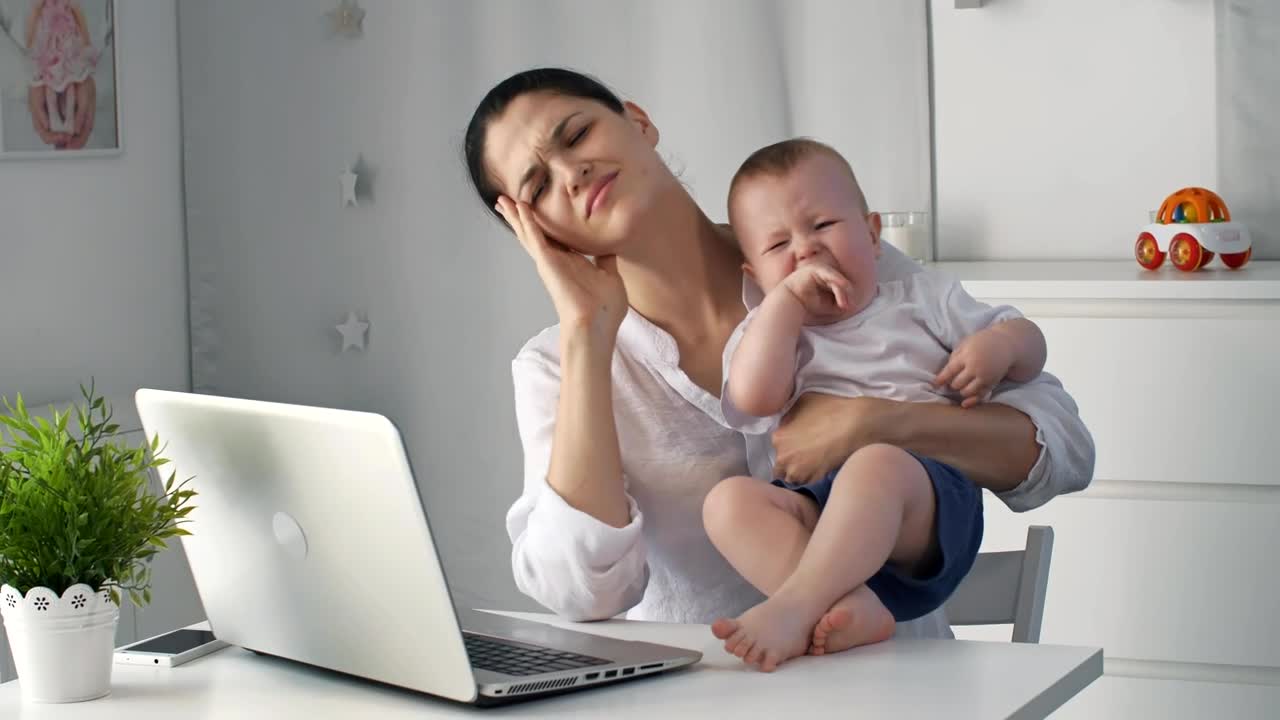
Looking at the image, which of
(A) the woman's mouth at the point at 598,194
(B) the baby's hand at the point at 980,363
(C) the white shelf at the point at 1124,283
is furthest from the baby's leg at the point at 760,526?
(C) the white shelf at the point at 1124,283

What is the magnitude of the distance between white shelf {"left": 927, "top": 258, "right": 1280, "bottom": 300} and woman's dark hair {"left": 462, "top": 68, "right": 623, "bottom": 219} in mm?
897

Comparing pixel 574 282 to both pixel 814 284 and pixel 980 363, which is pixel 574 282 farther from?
pixel 980 363

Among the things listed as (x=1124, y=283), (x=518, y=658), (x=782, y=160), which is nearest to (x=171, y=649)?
(x=518, y=658)

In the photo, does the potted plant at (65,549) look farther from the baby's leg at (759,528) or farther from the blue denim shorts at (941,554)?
the blue denim shorts at (941,554)

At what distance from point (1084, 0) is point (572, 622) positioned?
5.80 feet

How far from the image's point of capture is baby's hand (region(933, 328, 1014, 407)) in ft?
4.82

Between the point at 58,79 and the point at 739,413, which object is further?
the point at 58,79

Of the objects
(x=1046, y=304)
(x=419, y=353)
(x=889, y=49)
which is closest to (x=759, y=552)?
(x=1046, y=304)

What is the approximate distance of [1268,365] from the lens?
7.23 feet

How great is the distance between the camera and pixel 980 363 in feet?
4.82

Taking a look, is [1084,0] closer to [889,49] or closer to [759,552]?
[889,49]

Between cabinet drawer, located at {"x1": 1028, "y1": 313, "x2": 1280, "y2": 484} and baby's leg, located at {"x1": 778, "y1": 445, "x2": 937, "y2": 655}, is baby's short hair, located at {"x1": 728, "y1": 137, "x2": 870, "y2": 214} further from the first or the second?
cabinet drawer, located at {"x1": 1028, "y1": 313, "x2": 1280, "y2": 484}

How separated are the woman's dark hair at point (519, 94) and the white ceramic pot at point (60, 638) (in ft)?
2.22

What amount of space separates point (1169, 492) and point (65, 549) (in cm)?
172
